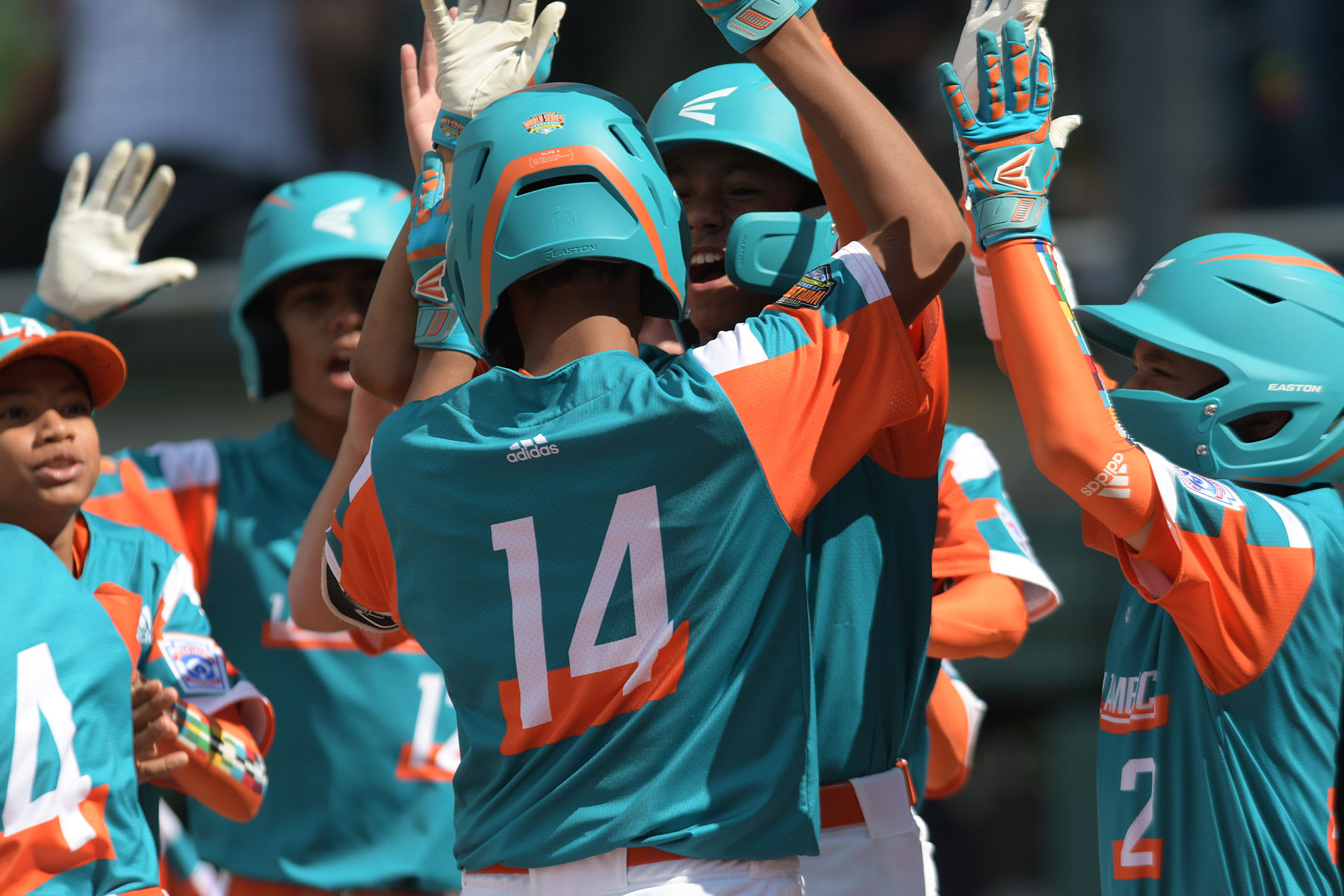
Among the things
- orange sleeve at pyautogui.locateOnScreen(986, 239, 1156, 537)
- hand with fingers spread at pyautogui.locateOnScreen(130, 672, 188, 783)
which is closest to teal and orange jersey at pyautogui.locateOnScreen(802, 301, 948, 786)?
orange sleeve at pyautogui.locateOnScreen(986, 239, 1156, 537)

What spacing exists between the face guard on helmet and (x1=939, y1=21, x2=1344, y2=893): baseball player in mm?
321

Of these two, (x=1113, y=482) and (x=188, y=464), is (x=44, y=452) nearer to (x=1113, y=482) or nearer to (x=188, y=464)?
(x=188, y=464)

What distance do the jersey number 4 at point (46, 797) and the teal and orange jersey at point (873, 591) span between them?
136 cm

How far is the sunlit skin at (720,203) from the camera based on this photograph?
2.79 meters

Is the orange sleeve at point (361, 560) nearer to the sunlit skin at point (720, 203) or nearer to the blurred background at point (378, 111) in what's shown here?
the sunlit skin at point (720, 203)

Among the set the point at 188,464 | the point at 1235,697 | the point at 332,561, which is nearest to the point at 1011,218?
the point at 1235,697

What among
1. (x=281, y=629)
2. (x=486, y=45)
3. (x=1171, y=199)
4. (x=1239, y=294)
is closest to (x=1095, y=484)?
(x=1239, y=294)

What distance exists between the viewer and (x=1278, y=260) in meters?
2.73

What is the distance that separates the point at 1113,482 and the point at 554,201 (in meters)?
0.97

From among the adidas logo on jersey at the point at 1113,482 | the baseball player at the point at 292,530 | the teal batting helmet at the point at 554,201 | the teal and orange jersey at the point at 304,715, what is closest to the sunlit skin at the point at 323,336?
the baseball player at the point at 292,530

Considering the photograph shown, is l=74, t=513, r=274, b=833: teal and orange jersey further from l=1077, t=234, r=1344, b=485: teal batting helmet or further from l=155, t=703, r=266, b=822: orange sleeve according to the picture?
l=1077, t=234, r=1344, b=485: teal batting helmet

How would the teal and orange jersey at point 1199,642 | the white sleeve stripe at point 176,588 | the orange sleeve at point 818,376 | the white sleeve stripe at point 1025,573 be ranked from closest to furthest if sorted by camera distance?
the orange sleeve at point 818,376
the teal and orange jersey at point 1199,642
the white sleeve stripe at point 176,588
the white sleeve stripe at point 1025,573

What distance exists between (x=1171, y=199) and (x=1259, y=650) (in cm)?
550

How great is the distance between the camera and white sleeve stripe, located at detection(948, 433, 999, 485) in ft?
11.4
